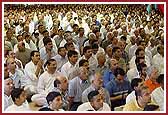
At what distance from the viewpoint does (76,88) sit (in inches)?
125

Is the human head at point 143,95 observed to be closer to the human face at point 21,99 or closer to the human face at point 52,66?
the human face at point 52,66

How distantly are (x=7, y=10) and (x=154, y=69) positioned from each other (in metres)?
0.73

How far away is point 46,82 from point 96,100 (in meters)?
0.24

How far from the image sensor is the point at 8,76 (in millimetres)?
3188

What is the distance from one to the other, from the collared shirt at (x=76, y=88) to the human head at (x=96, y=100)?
0.05m

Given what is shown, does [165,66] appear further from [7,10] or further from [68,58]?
[7,10]

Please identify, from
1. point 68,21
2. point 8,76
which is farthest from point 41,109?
point 68,21

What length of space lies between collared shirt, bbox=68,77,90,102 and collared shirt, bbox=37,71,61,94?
8 cm

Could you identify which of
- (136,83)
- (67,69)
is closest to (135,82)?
(136,83)

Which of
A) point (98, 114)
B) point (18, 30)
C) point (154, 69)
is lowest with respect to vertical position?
point (98, 114)

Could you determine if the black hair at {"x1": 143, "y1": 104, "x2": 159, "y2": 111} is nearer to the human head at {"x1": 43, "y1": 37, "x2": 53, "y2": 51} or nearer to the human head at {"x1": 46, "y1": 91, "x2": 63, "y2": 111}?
the human head at {"x1": 46, "y1": 91, "x2": 63, "y2": 111}

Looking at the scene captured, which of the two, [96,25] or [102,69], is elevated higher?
[96,25]

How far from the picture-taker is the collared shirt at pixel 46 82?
10.4ft

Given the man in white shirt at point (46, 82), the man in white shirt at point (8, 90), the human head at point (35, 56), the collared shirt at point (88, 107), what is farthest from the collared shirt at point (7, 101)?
the collared shirt at point (88, 107)
